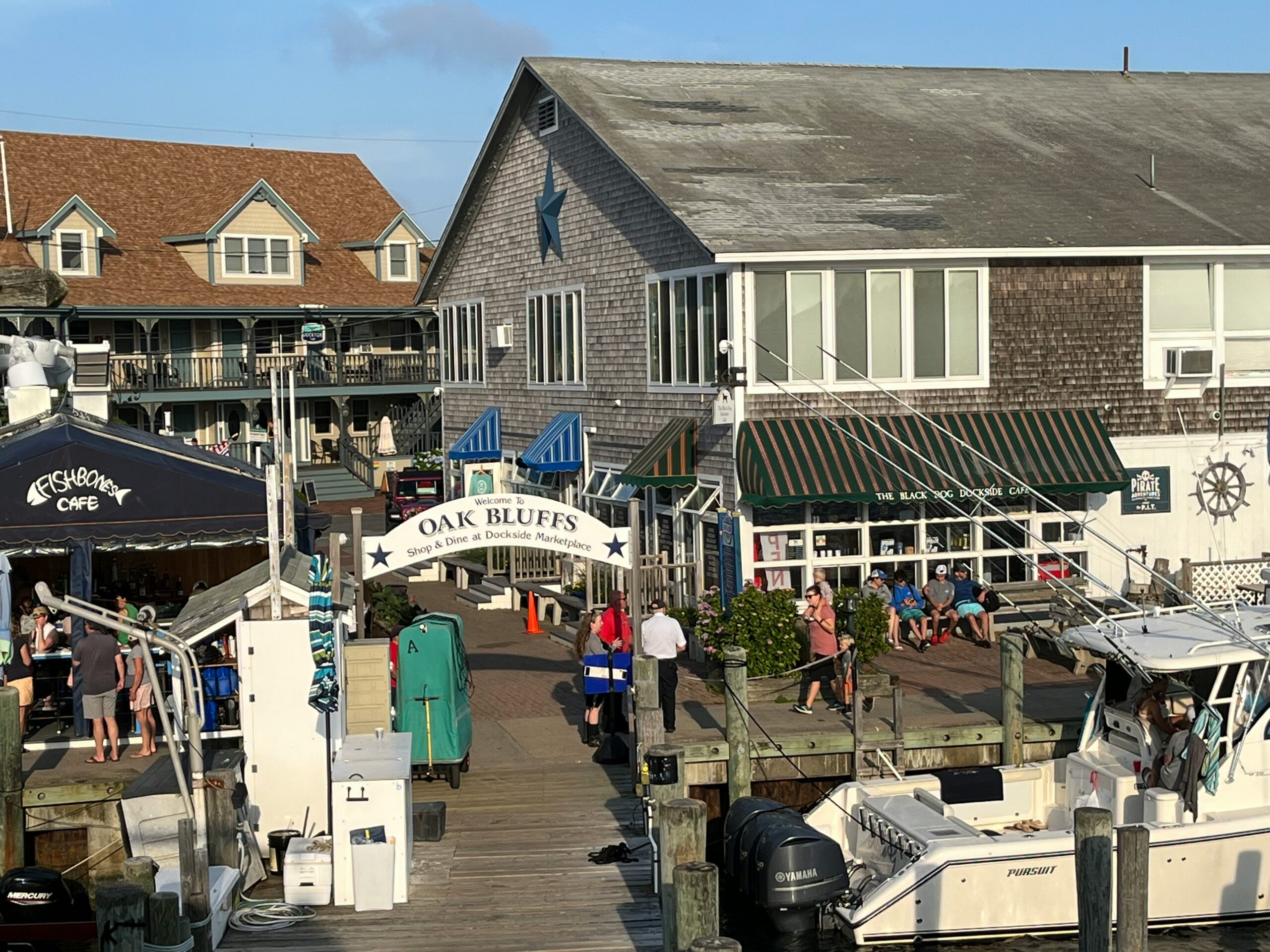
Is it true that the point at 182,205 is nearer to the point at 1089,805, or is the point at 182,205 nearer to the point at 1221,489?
the point at 1221,489

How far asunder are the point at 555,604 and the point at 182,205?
102 ft

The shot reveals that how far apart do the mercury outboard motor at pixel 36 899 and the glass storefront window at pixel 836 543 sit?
42.3ft

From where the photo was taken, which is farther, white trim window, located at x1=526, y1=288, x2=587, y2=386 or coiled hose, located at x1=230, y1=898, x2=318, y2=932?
white trim window, located at x1=526, y1=288, x2=587, y2=386

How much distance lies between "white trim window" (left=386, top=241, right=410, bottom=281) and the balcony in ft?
12.7

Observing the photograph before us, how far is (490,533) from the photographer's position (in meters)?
19.1

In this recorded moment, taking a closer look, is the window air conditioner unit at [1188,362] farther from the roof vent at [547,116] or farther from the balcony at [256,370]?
the balcony at [256,370]

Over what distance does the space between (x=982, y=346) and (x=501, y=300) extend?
13.1m

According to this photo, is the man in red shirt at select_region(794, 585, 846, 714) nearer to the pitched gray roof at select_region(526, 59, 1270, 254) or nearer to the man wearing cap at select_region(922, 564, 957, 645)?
the man wearing cap at select_region(922, 564, 957, 645)

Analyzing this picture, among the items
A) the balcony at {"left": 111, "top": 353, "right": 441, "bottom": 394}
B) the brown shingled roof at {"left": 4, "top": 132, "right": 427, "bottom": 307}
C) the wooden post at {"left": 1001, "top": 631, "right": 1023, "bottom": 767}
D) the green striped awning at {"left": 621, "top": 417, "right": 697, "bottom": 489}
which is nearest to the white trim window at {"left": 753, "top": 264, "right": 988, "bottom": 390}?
the green striped awning at {"left": 621, "top": 417, "right": 697, "bottom": 489}

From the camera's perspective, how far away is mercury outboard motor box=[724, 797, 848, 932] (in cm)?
1512

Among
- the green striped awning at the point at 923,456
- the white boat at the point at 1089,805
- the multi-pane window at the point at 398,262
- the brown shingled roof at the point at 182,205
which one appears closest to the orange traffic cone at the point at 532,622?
the green striped awning at the point at 923,456

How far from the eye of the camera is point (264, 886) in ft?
50.6

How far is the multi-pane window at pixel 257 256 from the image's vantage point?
52.6 m

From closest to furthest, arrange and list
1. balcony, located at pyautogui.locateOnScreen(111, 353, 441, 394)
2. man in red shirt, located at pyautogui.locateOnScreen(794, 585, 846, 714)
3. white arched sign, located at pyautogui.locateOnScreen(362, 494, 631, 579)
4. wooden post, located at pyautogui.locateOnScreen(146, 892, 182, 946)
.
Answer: wooden post, located at pyautogui.locateOnScreen(146, 892, 182, 946)
white arched sign, located at pyautogui.locateOnScreen(362, 494, 631, 579)
man in red shirt, located at pyautogui.locateOnScreen(794, 585, 846, 714)
balcony, located at pyautogui.locateOnScreen(111, 353, 441, 394)
